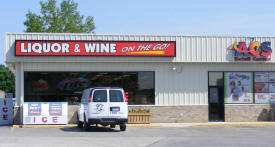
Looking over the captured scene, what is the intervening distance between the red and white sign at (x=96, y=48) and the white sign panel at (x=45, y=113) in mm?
2715

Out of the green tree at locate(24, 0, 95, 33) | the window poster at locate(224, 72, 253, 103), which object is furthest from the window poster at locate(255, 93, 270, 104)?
the green tree at locate(24, 0, 95, 33)

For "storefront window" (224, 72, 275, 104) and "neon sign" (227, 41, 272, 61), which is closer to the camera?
"neon sign" (227, 41, 272, 61)

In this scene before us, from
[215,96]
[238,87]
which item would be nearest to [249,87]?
[238,87]

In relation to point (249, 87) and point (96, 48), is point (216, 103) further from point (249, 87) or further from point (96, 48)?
point (96, 48)

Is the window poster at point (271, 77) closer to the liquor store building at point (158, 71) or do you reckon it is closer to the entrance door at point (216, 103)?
the liquor store building at point (158, 71)

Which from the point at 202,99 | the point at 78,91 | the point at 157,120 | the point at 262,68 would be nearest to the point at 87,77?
the point at 78,91

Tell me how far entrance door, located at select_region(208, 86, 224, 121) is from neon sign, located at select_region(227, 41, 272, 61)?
215 centimetres

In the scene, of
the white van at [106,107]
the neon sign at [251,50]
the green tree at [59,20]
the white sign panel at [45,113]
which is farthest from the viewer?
the green tree at [59,20]

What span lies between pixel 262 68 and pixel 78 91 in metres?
10.8

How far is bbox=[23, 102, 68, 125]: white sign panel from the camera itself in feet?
76.1

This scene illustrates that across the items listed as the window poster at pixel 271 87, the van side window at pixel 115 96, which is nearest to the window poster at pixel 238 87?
the window poster at pixel 271 87

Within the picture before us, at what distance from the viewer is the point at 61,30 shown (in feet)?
199

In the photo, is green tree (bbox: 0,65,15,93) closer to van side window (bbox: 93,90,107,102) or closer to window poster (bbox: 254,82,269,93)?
window poster (bbox: 254,82,269,93)

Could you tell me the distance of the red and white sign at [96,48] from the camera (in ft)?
79.0
